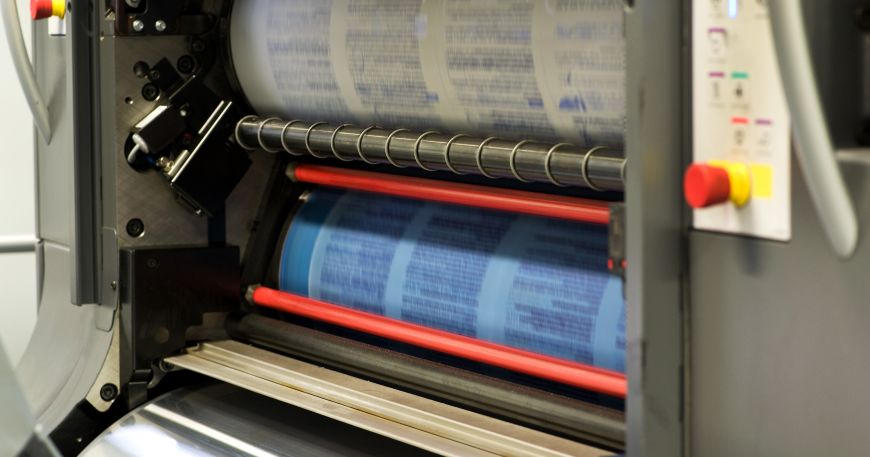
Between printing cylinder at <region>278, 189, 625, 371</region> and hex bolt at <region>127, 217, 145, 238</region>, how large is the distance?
31 centimetres

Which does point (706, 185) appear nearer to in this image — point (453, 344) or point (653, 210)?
point (653, 210)

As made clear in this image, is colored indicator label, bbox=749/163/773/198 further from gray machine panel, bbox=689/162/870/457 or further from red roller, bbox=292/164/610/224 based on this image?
red roller, bbox=292/164/610/224

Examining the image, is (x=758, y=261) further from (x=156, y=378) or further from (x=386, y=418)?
(x=156, y=378)

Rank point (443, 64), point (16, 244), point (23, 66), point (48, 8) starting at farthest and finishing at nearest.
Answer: point (16, 244), point (48, 8), point (23, 66), point (443, 64)

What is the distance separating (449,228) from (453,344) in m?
0.25

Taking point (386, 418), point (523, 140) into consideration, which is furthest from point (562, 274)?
point (386, 418)

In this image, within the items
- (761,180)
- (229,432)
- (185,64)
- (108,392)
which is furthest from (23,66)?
(761,180)

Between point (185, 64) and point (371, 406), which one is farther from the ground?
point (185, 64)

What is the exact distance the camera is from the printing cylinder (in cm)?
199

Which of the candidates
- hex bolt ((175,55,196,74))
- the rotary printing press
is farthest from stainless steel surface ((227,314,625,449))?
hex bolt ((175,55,196,74))

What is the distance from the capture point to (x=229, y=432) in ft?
7.69

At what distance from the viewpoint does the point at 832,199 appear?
Answer: 45.7 inches

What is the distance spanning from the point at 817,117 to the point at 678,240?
30 centimetres

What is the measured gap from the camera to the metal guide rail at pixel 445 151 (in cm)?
184
